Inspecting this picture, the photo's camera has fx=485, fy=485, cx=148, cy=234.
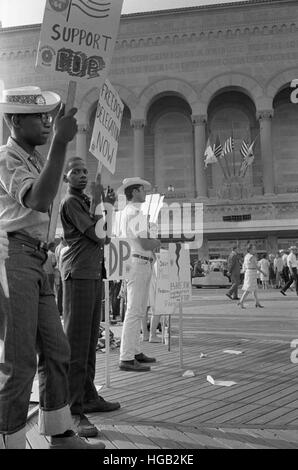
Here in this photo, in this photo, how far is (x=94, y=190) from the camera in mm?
3666

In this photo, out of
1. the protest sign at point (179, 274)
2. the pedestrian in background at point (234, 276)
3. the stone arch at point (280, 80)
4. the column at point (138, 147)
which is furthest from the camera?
the column at point (138, 147)

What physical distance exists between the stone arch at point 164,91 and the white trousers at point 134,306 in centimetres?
3238

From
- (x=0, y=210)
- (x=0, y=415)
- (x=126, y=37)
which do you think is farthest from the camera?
(x=126, y=37)

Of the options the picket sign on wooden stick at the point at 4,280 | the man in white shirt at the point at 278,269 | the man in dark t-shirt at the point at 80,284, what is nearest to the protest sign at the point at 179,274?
the man in dark t-shirt at the point at 80,284

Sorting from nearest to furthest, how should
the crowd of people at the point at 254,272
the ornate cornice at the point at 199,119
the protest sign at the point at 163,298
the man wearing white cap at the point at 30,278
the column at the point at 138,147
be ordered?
the man wearing white cap at the point at 30,278 < the protest sign at the point at 163,298 < the crowd of people at the point at 254,272 < the ornate cornice at the point at 199,119 < the column at the point at 138,147

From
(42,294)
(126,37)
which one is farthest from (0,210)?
(126,37)

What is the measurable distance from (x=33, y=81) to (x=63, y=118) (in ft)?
127

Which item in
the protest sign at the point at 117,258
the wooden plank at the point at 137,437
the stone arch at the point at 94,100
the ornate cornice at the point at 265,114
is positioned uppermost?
the stone arch at the point at 94,100

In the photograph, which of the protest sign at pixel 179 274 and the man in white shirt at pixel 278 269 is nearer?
the protest sign at pixel 179 274

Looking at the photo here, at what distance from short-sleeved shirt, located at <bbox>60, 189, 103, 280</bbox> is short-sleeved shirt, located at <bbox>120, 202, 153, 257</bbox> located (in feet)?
6.10

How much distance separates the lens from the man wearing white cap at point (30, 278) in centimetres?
240

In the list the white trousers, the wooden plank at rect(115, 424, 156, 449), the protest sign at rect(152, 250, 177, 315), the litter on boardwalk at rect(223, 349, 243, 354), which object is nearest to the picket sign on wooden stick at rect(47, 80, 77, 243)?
the wooden plank at rect(115, 424, 156, 449)

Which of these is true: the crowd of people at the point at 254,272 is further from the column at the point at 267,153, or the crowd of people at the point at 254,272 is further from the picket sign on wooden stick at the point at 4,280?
the picket sign on wooden stick at the point at 4,280
